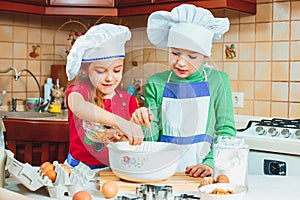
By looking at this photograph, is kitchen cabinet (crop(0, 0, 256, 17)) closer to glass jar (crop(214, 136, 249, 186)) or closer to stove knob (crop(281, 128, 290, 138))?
stove knob (crop(281, 128, 290, 138))

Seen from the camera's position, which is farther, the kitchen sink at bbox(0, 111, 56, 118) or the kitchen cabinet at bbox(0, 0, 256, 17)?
the kitchen sink at bbox(0, 111, 56, 118)

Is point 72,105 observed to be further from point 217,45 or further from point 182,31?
point 217,45

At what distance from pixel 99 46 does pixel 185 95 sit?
0.26 m

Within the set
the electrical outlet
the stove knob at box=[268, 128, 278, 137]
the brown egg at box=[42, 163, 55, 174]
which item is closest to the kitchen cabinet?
the electrical outlet

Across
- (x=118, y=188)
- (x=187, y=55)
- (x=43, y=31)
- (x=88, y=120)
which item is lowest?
(x=118, y=188)

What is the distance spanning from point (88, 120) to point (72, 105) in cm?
6

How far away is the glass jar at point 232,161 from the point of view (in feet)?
3.76

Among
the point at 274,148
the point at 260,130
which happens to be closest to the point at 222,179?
the point at 274,148

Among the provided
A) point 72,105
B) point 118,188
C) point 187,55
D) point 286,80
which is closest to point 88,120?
point 72,105

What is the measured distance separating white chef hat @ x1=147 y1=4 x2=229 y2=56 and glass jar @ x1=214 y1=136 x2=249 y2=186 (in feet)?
0.81

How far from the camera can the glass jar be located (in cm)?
114

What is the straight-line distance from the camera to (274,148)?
215 cm

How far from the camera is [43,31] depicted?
130 inches

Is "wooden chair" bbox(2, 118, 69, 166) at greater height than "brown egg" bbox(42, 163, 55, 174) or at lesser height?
lesser
